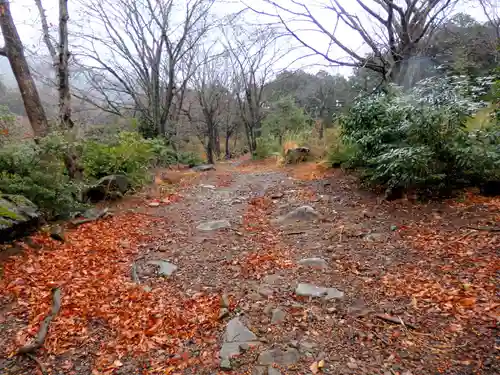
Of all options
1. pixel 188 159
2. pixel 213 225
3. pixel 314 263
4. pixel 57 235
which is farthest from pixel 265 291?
pixel 188 159

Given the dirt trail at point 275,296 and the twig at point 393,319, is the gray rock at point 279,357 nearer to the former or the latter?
the dirt trail at point 275,296

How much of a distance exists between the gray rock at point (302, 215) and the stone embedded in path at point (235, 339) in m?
2.40

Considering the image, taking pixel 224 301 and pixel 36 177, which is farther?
pixel 36 177

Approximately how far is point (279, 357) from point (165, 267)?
67.3 inches

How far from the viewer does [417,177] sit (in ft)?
12.7

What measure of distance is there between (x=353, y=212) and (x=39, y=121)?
5.03 metres

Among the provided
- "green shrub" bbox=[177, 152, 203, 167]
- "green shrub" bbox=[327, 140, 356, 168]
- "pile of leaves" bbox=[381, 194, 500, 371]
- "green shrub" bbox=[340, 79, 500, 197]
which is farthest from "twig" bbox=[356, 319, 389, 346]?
"green shrub" bbox=[177, 152, 203, 167]

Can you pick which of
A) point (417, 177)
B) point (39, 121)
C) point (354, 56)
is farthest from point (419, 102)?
point (39, 121)

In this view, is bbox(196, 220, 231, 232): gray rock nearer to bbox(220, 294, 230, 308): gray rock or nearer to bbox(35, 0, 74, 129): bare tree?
bbox(220, 294, 230, 308): gray rock

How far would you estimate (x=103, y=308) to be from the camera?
2428mm

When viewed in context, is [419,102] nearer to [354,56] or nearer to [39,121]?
[354,56]

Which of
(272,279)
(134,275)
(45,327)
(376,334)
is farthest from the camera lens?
(134,275)

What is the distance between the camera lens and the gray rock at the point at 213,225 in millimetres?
4332

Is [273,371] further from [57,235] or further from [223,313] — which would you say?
[57,235]
